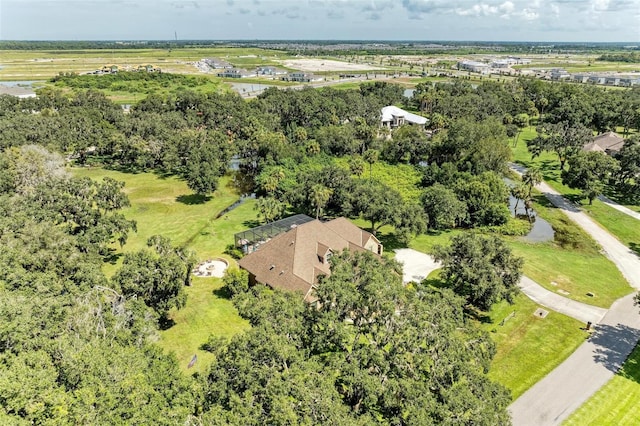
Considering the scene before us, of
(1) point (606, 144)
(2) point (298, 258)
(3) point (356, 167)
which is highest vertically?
(1) point (606, 144)

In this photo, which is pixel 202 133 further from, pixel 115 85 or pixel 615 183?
pixel 115 85

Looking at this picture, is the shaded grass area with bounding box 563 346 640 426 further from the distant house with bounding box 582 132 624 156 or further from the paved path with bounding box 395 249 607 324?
the distant house with bounding box 582 132 624 156

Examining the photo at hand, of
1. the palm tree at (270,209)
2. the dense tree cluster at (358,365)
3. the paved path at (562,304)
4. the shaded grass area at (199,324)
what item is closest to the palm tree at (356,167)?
the palm tree at (270,209)

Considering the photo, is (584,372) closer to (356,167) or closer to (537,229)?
(537,229)

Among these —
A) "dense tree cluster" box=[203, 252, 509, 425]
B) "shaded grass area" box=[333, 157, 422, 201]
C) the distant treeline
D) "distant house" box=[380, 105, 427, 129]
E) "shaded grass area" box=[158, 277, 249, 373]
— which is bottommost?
"shaded grass area" box=[158, 277, 249, 373]

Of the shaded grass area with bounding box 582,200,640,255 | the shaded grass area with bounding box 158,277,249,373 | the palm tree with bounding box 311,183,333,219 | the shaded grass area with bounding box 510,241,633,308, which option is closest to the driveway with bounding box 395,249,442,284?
the shaded grass area with bounding box 510,241,633,308

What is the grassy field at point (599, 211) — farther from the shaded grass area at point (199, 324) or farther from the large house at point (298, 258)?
the shaded grass area at point (199, 324)

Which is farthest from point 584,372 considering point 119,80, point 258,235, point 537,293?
point 119,80
